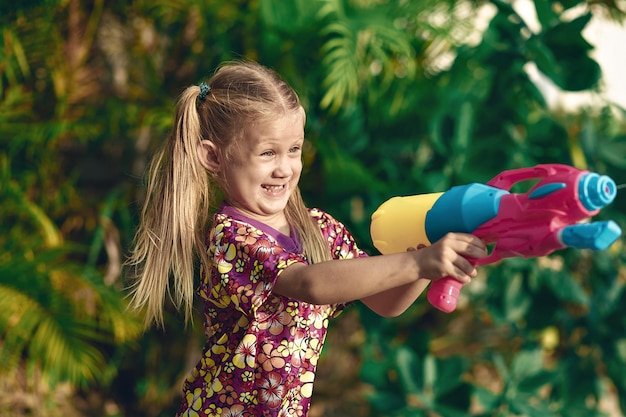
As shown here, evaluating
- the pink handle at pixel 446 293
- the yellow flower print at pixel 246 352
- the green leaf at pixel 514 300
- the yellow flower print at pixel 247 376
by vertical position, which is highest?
the pink handle at pixel 446 293

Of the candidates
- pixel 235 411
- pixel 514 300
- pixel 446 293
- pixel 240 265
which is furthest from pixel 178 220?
pixel 514 300

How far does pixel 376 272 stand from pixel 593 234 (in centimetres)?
40

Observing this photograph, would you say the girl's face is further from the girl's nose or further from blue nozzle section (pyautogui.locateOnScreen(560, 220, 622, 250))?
blue nozzle section (pyautogui.locateOnScreen(560, 220, 622, 250))

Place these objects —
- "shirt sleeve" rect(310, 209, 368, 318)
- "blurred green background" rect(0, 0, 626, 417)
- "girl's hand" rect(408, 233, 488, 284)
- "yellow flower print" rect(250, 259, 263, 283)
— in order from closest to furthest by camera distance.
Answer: "girl's hand" rect(408, 233, 488, 284), "yellow flower print" rect(250, 259, 263, 283), "shirt sleeve" rect(310, 209, 368, 318), "blurred green background" rect(0, 0, 626, 417)

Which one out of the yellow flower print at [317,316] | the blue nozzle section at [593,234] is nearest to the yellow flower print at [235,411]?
the yellow flower print at [317,316]

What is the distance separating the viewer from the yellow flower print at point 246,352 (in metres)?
1.98

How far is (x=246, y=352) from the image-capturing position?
6.53ft

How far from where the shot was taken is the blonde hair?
2.03 m

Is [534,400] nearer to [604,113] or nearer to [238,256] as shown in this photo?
[604,113]

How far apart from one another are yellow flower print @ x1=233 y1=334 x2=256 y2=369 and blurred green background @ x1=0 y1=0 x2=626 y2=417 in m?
1.83

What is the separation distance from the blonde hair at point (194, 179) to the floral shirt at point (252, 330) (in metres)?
0.06

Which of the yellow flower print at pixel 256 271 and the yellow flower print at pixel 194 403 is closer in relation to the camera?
the yellow flower print at pixel 256 271

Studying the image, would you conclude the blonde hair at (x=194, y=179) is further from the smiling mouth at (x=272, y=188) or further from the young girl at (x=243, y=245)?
the smiling mouth at (x=272, y=188)

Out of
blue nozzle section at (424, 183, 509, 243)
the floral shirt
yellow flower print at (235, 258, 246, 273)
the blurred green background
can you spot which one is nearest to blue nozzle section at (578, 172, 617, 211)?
blue nozzle section at (424, 183, 509, 243)
